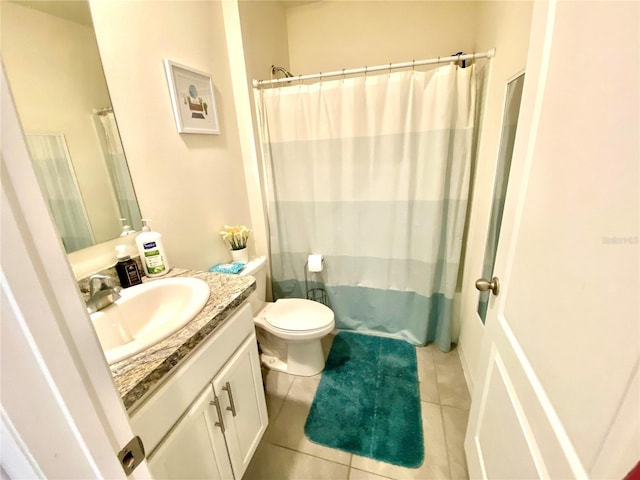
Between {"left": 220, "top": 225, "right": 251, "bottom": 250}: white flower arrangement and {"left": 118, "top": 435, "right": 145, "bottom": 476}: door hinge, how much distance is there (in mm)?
1234

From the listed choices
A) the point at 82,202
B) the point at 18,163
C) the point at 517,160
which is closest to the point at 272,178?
the point at 82,202

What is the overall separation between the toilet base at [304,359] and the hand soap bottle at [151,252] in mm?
889

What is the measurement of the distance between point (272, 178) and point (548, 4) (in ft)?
4.99

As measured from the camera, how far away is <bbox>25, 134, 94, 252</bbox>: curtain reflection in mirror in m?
0.86

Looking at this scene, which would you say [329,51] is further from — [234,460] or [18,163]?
[234,460]

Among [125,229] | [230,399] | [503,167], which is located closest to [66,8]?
[125,229]

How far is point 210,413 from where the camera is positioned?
34.5 inches

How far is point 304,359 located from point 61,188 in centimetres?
146

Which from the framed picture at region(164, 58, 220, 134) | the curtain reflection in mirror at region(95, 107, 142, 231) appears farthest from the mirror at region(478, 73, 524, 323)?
the curtain reflection in mirror at region(95, 107, 142, 231)

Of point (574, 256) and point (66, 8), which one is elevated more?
point (66, 8)

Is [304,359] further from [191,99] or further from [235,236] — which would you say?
[191,99]

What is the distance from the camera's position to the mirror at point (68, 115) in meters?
0.82

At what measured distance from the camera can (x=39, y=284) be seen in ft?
0.99

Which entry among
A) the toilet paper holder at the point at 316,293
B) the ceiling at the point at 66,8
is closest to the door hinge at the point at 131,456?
the ceiling at the point at 66,8
